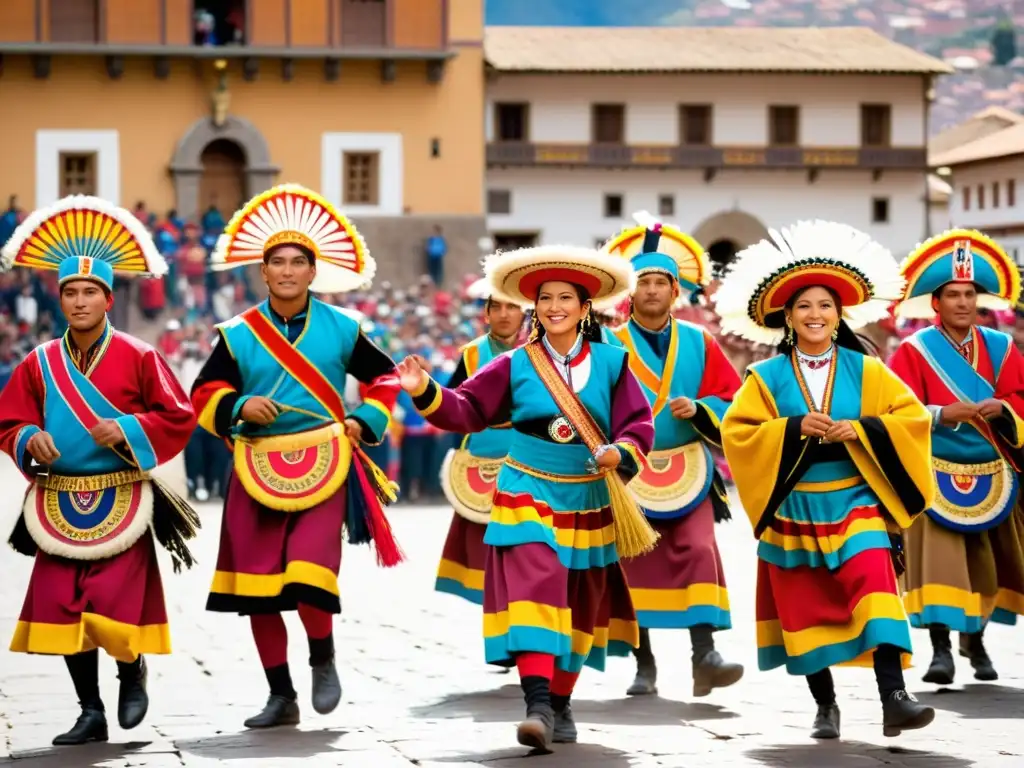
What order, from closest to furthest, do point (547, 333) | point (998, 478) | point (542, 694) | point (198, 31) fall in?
point (542, 694)
point (547, 333)
point (998, 478)
point (198, 31)

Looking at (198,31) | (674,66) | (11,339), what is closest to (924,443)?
(11,339)

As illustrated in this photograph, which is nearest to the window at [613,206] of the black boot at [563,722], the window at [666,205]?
the window at [666,205]

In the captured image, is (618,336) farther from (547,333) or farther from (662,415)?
(547,333)

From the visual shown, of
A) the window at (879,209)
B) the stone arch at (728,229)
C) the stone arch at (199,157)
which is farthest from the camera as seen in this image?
the window at (879,209)

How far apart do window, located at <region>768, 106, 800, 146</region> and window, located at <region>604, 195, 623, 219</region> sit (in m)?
4.26

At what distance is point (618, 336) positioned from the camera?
9.98 m

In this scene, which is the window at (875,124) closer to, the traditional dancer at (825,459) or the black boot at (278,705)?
the traditional dancer at (825,459)

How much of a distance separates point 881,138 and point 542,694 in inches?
1857

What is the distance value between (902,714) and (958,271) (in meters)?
2.94

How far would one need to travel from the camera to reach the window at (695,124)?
171 feet

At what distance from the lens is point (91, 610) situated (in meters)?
8.14

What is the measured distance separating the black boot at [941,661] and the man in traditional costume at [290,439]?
250 centimetres

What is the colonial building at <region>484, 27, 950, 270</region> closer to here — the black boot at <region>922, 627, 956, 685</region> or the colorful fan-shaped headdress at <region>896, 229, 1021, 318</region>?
the colorful fan-shaped headdress at <region>896, 229, 1021, 318</region>

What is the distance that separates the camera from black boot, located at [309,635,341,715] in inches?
331
